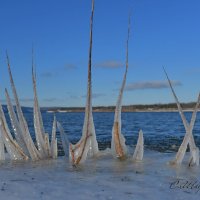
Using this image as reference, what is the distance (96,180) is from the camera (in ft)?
23.2

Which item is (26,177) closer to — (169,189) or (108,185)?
(108,185)

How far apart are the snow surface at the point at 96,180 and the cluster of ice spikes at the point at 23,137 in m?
0.40

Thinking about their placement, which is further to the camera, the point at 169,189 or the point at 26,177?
the point at 26,177

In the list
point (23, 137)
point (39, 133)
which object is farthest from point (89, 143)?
point (23, 137)

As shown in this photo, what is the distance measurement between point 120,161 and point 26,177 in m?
3.05

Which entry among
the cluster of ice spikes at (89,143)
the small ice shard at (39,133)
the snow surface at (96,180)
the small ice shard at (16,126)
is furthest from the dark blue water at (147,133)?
the snow surface at (96,180)

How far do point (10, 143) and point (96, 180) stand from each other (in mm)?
3392

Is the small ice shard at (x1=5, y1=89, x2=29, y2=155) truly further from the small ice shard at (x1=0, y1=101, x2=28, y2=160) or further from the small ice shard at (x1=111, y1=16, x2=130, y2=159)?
the small ice shard at (x1=111, y1=16, x2=130, y2=159)

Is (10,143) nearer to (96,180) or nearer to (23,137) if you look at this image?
(23,137)

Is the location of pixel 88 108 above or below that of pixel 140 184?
above

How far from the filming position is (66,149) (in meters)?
10.2

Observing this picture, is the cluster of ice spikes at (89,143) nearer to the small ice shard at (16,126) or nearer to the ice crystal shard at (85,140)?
the ice crystal shard at (85,140)

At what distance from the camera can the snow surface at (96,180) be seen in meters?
5.88

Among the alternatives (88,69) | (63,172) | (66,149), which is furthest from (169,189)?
(66,149)
